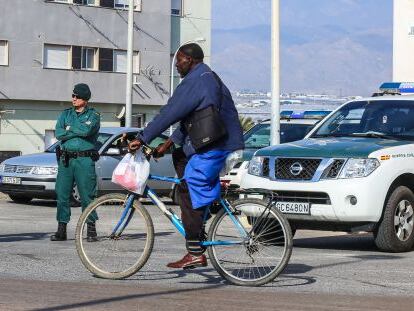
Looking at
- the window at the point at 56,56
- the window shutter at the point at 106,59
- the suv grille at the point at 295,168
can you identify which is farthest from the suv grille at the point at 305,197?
the window shutter at the point at 106,59

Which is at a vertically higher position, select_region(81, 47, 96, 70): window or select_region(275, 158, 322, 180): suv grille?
select_region(81, 47, 96, 70): window

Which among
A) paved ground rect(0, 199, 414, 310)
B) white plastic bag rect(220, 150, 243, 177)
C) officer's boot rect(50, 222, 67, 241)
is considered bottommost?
paved ground rect(0, 199, 414, 310)

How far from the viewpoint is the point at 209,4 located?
195 feet

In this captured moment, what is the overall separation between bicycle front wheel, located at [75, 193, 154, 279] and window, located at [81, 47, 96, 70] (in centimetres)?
4519

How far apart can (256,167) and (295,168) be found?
0.65m

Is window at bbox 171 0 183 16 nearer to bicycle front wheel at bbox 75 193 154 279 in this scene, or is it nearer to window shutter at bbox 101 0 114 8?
window shutter at bbox 101 0 114 8

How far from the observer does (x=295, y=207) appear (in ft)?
42.2

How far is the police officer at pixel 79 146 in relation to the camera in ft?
44.8

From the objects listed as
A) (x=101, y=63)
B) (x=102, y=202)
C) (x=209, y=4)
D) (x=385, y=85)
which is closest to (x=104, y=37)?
(x=101, y=63)

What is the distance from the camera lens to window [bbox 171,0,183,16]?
5819 cm

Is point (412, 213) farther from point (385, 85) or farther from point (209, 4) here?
point (209, 4)

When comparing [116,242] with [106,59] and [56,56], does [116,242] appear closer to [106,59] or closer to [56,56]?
[56,56]

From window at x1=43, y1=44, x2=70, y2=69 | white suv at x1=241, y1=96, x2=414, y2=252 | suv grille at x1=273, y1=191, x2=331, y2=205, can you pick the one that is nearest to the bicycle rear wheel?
suv grille at x1=273, y1=191, x2=331, y2=205

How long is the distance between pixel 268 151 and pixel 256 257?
13.2 feet
